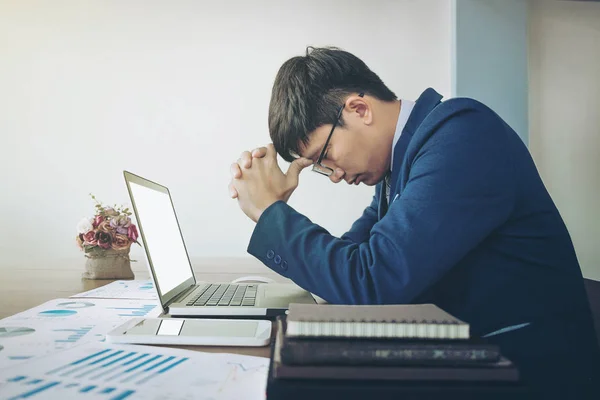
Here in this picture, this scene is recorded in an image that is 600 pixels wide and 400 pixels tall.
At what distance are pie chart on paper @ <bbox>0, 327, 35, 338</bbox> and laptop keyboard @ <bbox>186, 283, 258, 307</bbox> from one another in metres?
0.25

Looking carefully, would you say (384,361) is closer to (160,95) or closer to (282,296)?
(282,296)

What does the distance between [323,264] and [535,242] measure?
0.37 metres

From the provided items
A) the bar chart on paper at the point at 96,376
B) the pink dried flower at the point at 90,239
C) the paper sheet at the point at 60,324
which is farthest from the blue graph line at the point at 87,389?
the pink dried flower at the point at 90,239

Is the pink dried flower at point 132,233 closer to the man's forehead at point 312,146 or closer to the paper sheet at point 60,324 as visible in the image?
the paper sheet at point 60,324

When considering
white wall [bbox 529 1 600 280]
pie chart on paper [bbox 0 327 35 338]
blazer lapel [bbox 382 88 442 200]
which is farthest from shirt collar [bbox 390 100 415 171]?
white wall [bbox 529 1 600 280]

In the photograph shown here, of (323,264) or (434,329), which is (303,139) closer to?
(323,264)

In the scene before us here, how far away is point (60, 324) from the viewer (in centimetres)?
76

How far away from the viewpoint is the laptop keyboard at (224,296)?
0.89 meters

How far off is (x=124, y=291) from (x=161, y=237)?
0.64 ft

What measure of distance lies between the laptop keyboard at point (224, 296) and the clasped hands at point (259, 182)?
0.15 meters

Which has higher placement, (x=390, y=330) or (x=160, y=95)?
(x=160, y=95)

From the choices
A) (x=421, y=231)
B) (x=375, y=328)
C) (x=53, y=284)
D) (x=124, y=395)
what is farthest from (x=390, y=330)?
(x=53, y=284)

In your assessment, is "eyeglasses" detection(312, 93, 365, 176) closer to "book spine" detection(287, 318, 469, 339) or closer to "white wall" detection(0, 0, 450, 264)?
"book spine" detection(287, 318, 469, 339)

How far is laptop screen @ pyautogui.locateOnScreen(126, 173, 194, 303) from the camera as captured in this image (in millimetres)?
890
